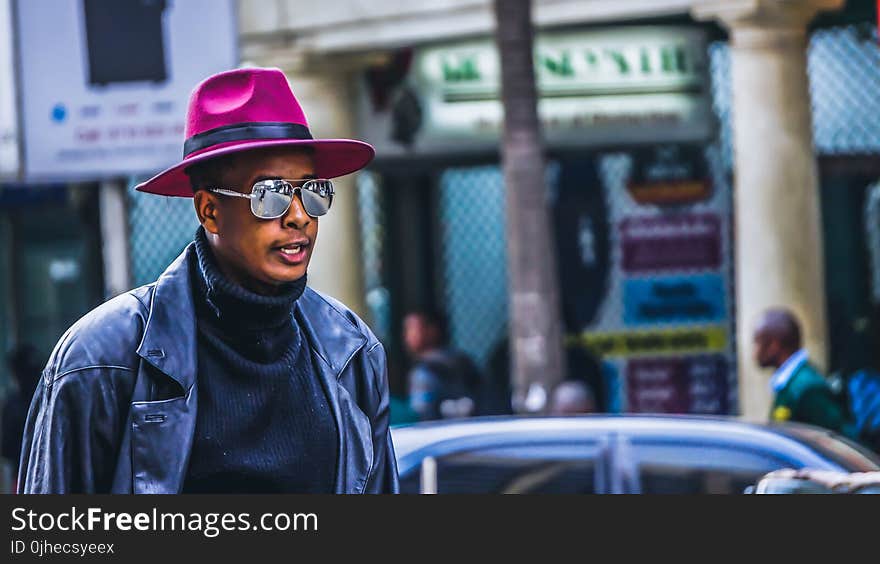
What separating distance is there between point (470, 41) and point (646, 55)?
132cm

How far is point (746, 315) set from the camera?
36.4 ft

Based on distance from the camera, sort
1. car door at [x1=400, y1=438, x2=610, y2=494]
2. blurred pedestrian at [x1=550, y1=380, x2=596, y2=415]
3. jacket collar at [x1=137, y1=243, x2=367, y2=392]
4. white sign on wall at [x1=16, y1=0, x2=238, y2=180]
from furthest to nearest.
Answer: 1. white sign on wall at [x1=16, y1=0, x2=238, y2=180]
2. blurred pedestrian at [x1=550, y1=380, x2=596, y2=415]
3. car door at [x1=400, y1=438, x2=610, y2=494]
4. jacket collar at [x1=137, y1=243, x2=367, y2=392]

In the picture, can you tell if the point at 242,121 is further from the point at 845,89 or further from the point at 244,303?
the point at 845,89

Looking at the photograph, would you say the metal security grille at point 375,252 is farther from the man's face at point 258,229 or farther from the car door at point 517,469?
the man's face at point 258,229

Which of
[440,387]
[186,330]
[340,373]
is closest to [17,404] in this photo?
[440,387]

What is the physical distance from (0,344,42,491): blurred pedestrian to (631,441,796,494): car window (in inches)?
178

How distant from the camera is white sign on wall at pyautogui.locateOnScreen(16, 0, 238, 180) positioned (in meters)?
11.3

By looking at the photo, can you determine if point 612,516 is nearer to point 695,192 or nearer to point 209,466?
point 209,466

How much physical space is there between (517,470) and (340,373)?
3.20 metres

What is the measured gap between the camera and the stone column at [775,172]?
1098 cm

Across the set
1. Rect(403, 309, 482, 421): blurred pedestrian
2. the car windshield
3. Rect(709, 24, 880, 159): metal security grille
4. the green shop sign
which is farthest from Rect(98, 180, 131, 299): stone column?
the car windshield

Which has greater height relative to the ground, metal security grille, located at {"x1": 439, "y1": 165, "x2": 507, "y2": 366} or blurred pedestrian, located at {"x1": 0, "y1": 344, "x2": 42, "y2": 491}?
metal security grille, located at {"x1": 439, "y1": 165, "x2": 507, "y2": 366}

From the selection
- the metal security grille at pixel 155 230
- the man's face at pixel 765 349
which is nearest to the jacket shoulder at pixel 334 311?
the man's face at pixel 765 349

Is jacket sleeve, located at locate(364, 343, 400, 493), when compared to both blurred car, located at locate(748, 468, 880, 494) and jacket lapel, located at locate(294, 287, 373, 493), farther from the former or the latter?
blurred car, located at locate(748, 468, 880, 494)
